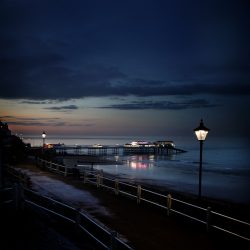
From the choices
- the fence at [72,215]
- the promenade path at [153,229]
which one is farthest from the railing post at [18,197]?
the promenade path at [153,229]

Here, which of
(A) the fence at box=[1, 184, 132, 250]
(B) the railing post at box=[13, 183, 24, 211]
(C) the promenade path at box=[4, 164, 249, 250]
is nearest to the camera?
(A) the fence at box=[1, 184, 132, 250]

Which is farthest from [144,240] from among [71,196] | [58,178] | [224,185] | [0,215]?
[224,185]

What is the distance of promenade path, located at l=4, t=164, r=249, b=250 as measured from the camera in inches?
399

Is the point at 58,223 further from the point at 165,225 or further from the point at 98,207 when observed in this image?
the point at 165,225

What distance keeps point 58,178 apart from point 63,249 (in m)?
15.9

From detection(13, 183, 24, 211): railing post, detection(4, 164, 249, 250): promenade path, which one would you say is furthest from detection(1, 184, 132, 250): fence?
detection(4, 164, 249, 250): promenade path

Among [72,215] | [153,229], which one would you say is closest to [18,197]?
[72,215]

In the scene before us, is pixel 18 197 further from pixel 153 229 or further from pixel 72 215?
pixel 153 229

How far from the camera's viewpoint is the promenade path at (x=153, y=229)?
1012cm

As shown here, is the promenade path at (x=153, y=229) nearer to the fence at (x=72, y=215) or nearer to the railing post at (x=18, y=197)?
the fence at (x=72, y=215)

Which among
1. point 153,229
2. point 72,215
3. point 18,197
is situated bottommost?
point 72,215

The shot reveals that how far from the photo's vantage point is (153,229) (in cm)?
1172

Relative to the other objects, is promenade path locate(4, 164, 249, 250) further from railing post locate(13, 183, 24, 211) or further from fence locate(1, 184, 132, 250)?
railing post locate(13, 183, 24, 211)

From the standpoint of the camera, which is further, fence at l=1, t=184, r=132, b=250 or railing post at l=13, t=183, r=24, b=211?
railing post at l=13, t=183, r=24, b=211
